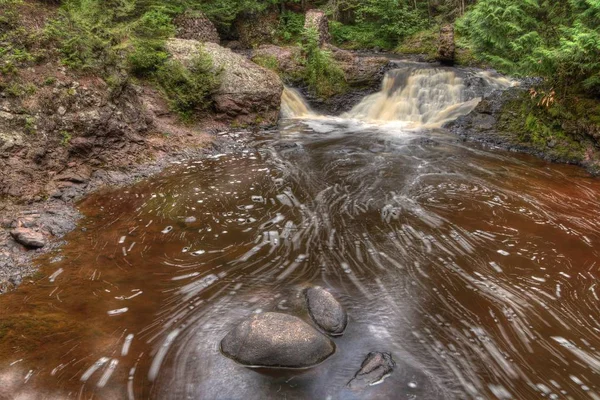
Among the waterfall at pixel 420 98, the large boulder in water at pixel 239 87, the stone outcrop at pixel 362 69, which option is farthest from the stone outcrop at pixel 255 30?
the large boulder in water at pixel 239 87

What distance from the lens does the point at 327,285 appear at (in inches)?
188

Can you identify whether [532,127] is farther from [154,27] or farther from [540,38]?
[154,27]

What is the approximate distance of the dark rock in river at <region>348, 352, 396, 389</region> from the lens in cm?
345

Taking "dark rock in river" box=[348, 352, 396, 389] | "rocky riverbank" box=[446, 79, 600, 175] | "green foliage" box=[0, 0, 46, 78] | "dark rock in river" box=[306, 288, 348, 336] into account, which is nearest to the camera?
"dark rock in river" box=[348, 352, 396, 389]

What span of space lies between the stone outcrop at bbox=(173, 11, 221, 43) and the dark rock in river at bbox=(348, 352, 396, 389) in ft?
48.7

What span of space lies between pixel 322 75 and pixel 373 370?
13134 millimetres

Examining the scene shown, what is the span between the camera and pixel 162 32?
11492mm

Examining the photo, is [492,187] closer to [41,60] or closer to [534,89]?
[534,89]

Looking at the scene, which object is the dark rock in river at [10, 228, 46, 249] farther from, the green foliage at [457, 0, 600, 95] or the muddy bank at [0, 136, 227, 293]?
the green foliage at [457, 0, 600, 95]

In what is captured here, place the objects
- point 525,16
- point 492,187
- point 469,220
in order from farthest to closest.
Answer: point 525,16
point 492,187
point 469,220

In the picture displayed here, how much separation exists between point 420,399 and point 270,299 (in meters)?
1.92

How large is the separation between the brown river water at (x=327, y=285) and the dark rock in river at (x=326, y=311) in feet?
0.43

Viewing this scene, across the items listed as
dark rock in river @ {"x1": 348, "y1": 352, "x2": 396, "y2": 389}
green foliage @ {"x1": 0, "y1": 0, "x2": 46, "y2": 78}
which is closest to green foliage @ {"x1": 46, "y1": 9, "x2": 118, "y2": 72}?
green foliage @ {"x1": 0, "y1": 0, "x2": 46, "y2": 78}

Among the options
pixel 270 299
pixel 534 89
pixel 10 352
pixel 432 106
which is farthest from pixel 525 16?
pixel 10 352
